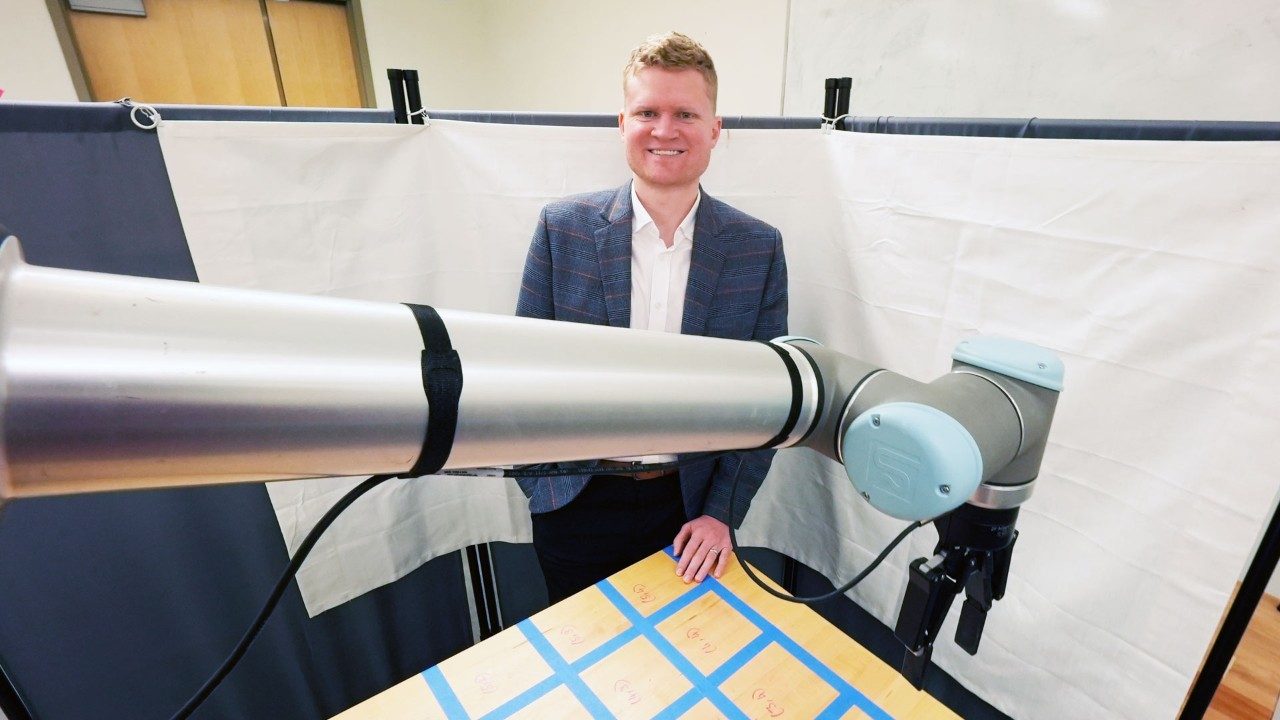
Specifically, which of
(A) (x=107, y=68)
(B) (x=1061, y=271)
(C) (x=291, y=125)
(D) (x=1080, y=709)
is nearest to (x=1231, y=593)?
(D) (x=1080, y=709)

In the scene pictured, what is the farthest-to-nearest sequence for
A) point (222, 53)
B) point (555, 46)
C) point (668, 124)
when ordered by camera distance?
point (555, 46) < point (222, 53) < point (668, 124)

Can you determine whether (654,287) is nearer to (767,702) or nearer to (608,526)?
(608,526)

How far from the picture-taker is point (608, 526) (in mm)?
1210

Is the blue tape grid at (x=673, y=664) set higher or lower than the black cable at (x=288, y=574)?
lower

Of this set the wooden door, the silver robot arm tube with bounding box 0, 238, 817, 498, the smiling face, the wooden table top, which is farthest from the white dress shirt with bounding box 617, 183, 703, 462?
the wooden door

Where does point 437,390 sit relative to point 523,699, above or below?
above

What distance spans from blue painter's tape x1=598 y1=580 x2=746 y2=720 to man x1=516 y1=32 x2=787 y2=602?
13cm

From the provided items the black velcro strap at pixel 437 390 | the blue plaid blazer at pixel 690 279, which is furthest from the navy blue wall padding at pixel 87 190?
the black velcro strap at pixel 437 390

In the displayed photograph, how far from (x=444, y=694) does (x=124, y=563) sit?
748 millimetres

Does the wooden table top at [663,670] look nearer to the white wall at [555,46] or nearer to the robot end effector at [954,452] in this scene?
the robot end effector at [954,452]

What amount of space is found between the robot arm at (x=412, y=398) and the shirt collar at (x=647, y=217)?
27.2 inches

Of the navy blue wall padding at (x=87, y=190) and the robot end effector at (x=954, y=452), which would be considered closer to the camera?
the robot end effector at (x=954, y=452)

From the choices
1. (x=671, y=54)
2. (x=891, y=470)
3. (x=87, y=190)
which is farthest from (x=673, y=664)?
(x=87, y=190)

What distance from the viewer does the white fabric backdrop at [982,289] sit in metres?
0.77
